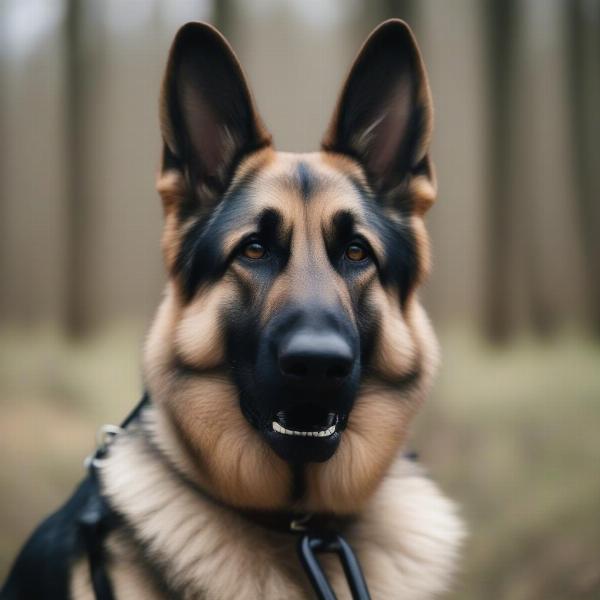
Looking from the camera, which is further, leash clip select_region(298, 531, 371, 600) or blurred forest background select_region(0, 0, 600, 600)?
blurred forest background select_region(0, 0, 600, 600)

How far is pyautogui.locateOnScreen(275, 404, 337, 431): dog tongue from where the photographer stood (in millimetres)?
1497

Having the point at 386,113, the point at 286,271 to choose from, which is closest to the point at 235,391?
the point at 286,271

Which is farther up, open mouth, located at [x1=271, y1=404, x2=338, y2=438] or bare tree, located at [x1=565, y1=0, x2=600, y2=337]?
bare tree, located at [x1=565, y1=0, x2=600, y2=337]

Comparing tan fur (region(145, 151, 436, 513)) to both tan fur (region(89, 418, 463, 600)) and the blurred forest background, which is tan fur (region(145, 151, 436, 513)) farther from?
the blurred forest background

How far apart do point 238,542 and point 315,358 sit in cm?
59

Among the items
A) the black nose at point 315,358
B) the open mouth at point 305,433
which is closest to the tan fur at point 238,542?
the open mouth at point 305,433

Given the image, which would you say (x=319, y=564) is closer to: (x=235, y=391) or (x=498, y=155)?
(x=235, y=391)

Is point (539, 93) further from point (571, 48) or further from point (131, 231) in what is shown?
point (131, 231)

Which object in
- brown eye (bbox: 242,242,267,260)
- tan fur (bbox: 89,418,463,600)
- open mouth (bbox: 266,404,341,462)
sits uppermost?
brown eye (bbox: 242,242,267,260)

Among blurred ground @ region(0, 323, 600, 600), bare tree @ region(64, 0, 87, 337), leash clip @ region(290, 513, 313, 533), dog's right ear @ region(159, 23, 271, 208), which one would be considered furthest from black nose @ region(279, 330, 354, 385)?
bare tree @ region(64, 0, 87, 337)

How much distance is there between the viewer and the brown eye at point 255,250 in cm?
168

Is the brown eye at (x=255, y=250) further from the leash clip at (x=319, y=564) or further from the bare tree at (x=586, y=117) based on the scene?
the bare tree at (x=586, y=117)

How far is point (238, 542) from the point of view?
1.64m

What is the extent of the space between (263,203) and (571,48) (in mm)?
2222
